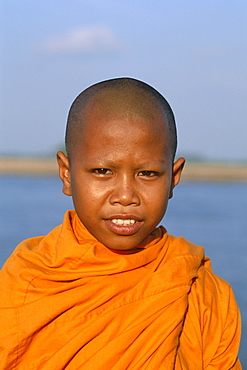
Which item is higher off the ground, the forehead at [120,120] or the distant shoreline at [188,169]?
the distant shoreline at [188,169]

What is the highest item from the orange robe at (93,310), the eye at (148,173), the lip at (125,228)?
the eye at (148,173)

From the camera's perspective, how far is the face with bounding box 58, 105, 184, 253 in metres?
1.96

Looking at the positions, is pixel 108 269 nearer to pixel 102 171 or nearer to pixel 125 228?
pixel 125 228

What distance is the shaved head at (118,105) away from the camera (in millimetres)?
1996

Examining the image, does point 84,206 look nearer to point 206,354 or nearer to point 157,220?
point 157,220

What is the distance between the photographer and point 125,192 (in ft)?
6.42

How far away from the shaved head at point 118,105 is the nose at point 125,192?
0.18m

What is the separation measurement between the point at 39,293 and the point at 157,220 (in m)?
0.40

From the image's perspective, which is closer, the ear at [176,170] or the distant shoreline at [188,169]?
the ear at [176,170]

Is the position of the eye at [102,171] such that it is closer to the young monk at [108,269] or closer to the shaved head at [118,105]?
the young monk at [108,269]

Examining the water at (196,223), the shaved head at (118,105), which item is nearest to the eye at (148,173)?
the shaved head at (118,105)

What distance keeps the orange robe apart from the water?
9.21ft

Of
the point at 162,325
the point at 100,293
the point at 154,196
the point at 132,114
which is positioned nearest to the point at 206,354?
the point at 162,325

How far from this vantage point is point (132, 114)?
1.98 metres
